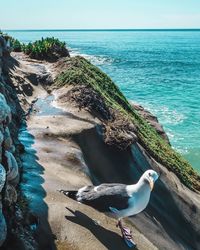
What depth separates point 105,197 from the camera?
27.6 ft

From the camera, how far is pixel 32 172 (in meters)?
9.75

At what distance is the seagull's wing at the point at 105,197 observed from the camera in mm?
8352

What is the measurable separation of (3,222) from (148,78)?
151 ft

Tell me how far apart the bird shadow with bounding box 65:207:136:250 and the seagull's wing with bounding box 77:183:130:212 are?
28 centimetres

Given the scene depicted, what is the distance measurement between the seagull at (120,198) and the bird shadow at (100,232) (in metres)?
0.15

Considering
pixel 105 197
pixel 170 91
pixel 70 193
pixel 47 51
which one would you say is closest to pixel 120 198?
pixel 105 197

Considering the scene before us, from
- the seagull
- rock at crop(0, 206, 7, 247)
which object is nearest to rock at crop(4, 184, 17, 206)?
rock at crop(0, 206, 7, 247)

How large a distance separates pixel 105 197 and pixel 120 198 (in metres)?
0.28

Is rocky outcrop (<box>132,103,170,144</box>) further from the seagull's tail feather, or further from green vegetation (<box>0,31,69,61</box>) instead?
the seagull's tail feather

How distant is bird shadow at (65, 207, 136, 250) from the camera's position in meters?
8.17

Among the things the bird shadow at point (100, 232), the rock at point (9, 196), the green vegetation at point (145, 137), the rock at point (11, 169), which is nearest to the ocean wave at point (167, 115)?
the green vegetation at point (145, 137)

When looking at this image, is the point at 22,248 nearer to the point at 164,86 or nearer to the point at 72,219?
the point at 72,219

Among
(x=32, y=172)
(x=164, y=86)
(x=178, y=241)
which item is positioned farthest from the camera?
(x=164, y=86)

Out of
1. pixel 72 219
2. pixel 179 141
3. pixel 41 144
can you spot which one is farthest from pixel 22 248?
pixel 179 141
